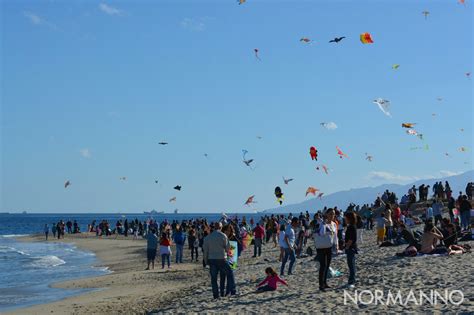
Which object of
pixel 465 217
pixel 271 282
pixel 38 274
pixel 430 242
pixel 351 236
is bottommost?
pixel 38 274

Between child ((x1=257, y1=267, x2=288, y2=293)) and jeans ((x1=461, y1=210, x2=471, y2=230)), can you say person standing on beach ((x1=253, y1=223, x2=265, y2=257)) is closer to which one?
jeans ((x1=461, y1=210, x2=471, y2=230))

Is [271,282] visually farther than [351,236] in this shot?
Yes

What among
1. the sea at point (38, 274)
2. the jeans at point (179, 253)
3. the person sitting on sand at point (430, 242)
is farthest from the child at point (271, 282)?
the jeans at point (179, 253)

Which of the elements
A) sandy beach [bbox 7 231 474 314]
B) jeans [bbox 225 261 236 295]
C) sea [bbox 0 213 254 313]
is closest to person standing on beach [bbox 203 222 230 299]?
jeans [bbox 225 261 236 295]

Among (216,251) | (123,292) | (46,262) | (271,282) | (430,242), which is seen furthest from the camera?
Answer: (46,262)

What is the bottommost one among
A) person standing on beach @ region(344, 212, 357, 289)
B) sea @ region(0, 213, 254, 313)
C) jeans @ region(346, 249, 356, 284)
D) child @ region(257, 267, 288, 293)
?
sea @ region(0, 213, 254, 313)

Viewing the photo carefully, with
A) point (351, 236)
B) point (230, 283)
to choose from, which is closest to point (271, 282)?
point (230, 283)

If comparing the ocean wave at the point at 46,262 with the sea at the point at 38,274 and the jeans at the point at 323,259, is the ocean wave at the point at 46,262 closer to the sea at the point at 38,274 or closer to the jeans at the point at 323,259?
the sea at the point at 38,274

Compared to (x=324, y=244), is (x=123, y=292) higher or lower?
lower

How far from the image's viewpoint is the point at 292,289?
1321cm

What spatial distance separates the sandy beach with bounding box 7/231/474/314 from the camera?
11.2 meters

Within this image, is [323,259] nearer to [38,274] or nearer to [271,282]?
[271,282]

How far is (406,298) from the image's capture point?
11.0 meters

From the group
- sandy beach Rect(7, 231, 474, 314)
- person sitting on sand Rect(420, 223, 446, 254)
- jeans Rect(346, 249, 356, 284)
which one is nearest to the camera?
sandy beach Rect(7, 231, 474, 314)
